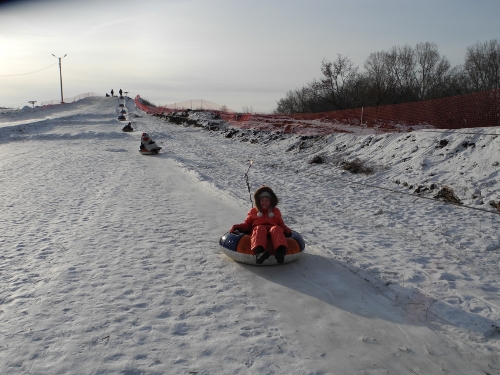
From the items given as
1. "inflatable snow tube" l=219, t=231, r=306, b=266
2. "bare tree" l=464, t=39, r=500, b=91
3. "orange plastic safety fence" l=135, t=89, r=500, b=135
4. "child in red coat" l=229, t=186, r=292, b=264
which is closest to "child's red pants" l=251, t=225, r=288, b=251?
"child in red coat" l=229, t=186, r=292, b=264

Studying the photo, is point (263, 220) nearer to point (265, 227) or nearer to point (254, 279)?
point (265, 227)

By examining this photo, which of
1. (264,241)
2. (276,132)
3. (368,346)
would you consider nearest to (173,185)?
(264,241)

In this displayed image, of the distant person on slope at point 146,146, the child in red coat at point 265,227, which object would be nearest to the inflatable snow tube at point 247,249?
the child in red coat at point 265,227

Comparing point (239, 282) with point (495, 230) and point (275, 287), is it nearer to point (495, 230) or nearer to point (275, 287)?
point (275, 287)

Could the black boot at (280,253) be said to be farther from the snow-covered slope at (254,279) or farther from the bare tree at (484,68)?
the bare tree at (484,68)

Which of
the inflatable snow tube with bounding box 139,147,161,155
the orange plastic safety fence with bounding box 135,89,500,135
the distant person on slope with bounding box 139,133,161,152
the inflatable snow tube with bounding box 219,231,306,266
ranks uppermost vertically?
the orange plastic safety fence with bounding box 135,89,500,135

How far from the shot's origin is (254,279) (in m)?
5.39

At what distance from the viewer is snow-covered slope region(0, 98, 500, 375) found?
3.70 metres

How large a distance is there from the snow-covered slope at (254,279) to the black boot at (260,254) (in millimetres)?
220

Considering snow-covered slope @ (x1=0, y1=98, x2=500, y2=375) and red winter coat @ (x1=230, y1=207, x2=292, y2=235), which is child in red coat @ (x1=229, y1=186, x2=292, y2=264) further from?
snow-covered slope @ (x1=0, y1=98, x2=500, y2=375)

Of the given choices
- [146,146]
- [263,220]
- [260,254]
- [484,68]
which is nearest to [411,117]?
[146,146]

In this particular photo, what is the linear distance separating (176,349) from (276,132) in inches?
835

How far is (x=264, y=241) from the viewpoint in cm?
557

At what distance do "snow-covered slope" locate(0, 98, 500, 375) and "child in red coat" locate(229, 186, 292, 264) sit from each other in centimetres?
33
